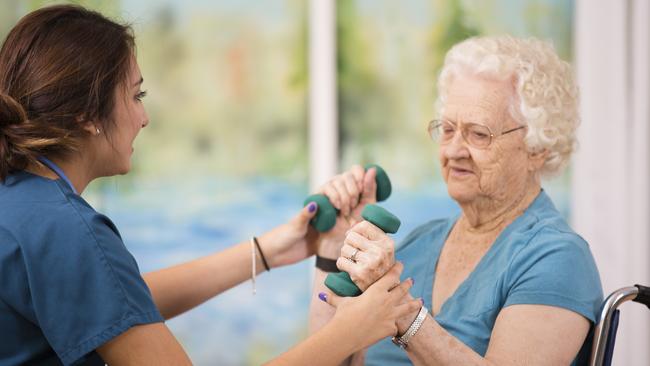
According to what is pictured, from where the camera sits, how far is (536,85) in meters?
1.79

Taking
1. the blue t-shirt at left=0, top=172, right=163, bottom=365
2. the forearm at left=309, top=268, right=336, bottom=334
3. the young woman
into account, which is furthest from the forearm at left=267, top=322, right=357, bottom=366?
the forearm at left=309, top=268, right=336, bottom=334

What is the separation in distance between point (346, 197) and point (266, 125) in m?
1.57

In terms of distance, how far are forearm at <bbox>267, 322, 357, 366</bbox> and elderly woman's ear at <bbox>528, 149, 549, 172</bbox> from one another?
2.36ft

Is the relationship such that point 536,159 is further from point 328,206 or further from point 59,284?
point 59,284

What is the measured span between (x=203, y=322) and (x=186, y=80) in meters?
1.11

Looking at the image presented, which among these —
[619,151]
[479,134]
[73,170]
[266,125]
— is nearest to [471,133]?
[479,134]

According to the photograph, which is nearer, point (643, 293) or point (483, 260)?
point (643, 293)

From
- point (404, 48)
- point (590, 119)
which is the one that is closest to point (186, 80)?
point (404, 48)

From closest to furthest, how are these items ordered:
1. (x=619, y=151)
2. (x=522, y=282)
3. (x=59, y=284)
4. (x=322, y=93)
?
(x=59, y=284) < (x=522, y=282) < (x=619, y=151) < (x=322, y=93)

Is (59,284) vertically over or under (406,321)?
over

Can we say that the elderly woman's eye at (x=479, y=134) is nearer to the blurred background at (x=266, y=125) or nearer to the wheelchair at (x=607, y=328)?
the wheelchair at (x=607, y=328)

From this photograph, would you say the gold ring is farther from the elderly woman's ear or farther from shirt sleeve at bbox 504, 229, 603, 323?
the elderly woman's ear

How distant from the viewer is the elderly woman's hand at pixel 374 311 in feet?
4.66

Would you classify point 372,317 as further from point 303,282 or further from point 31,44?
point 303,282
